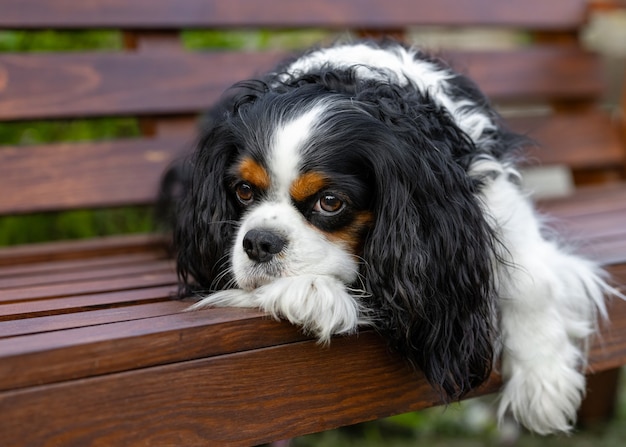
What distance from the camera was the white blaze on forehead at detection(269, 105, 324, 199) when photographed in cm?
187

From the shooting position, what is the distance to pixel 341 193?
1.86 m

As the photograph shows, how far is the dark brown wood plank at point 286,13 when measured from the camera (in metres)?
2.99

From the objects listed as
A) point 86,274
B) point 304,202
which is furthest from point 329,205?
point 86,274

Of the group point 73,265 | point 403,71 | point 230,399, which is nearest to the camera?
point 230,399

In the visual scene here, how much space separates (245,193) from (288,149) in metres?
0.20

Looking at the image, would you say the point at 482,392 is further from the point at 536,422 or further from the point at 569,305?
the point at 569,305

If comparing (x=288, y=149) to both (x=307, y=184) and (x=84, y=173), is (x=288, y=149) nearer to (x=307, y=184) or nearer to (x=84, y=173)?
(x=307, y=184)

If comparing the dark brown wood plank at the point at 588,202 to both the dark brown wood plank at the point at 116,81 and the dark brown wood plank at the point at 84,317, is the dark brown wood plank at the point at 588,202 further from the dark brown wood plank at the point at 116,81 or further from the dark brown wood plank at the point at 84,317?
the dark brown wood plank at the point at 84,317

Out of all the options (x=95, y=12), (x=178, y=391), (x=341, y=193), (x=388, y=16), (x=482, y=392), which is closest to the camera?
(x=178, y=391)

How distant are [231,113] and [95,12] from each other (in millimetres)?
1205

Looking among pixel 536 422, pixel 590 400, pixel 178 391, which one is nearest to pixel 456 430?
pixel 590 400

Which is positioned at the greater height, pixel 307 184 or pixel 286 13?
pixel 286 13

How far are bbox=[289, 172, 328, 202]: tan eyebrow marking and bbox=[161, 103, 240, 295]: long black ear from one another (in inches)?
10.4

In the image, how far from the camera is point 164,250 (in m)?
2.83
